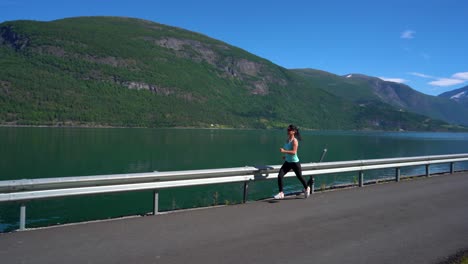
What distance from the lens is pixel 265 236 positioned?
680 cm

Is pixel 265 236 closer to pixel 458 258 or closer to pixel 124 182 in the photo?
pixel 458 258

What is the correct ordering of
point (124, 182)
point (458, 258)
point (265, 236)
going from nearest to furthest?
point (458, 258)
point (265, 236)
point (124, 182)

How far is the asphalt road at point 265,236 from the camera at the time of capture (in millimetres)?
5719

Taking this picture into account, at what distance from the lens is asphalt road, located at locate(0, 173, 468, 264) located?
18.8ft

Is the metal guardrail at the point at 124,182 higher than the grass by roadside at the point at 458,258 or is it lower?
higher

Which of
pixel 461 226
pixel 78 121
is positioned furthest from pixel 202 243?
pixel 78 121

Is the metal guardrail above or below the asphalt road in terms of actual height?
above

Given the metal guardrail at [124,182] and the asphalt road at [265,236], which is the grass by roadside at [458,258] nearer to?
the asphalt road at [265,236]

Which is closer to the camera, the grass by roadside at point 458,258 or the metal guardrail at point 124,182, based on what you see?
the grass by roadside at point 458,258

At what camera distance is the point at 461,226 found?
7.98m

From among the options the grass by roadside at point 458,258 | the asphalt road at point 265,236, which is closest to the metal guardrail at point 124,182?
the asphalt road at point 265,236

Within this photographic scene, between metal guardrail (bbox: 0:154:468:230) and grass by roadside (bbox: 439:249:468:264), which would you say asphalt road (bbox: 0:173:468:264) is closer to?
grass by roadside (bbox: 439:249:468:264)

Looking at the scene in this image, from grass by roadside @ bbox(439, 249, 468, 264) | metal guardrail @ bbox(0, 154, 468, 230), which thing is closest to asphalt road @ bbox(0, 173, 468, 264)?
grass by roadside @ bbox(439, 249, 468, 264)

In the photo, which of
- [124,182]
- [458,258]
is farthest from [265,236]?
[124,182]
